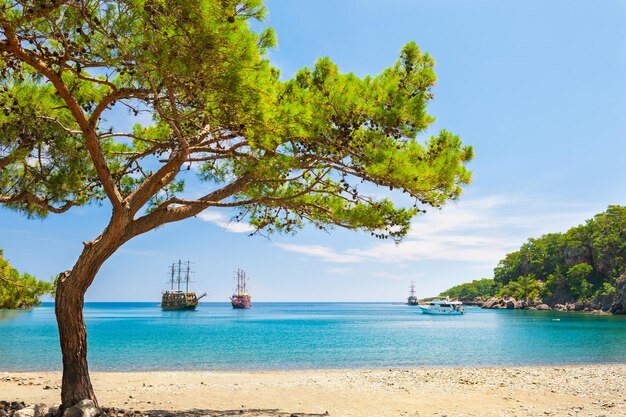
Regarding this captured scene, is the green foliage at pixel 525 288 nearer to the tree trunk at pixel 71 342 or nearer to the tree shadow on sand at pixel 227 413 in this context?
the tree shadow on sand at pixel 227 413

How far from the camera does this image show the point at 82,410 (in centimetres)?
676

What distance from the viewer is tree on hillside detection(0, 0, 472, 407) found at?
5438 mm

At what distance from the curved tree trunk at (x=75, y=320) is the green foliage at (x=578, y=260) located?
287ft

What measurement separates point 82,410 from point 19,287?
5559 millimetres

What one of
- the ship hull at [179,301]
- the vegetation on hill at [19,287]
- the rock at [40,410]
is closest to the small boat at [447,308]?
the ship hull at [179,301]

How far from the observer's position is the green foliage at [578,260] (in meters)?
81.5

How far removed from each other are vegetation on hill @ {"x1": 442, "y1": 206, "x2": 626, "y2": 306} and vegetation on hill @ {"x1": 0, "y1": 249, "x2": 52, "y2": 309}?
3226 inches

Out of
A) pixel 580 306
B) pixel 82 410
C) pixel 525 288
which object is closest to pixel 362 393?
pixel 82 410

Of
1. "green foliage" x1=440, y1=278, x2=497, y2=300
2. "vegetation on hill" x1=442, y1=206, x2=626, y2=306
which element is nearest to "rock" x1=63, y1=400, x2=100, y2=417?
"vegetation on hill" x1=442, y1=206, x2=626, y2=306

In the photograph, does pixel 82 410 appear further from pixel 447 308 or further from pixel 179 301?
pixel 179 301

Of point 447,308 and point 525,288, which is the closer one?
point 447,308

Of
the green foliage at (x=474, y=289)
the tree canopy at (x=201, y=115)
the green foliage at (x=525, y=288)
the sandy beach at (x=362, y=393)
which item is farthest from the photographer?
the green foliage at (x=474, y=289)

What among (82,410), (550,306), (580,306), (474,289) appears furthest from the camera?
(474,289)

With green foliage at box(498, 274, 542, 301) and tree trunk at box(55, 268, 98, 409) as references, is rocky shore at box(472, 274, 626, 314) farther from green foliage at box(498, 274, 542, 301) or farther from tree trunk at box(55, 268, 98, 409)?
tree trunk at box(55, 268, 98, 409)
